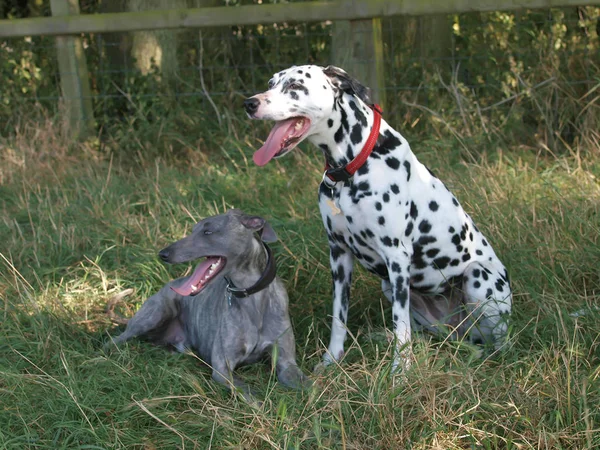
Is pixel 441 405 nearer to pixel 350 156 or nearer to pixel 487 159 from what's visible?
pixel 350 156

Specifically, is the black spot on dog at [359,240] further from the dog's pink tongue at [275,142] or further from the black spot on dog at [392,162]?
the dog's pink tongue at [275,142]

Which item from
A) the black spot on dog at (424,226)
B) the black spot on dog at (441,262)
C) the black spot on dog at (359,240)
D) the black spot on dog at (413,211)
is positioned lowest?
the black spot on dog at (441,262)

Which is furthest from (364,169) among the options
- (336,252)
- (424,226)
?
(336,252)

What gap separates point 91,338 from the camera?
4535 mm

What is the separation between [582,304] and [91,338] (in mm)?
2547

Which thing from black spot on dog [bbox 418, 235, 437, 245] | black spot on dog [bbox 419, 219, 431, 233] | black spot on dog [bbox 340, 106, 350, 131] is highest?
black spot on dog [bbox 340, 106, 350, 131]

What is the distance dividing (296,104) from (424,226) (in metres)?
0.90

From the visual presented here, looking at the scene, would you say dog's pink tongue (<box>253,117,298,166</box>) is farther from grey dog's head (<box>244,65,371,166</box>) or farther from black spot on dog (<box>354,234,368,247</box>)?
black spot on dog (<box>354,234,368,247</box>)

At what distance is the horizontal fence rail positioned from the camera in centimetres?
614

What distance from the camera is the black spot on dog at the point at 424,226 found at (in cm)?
412

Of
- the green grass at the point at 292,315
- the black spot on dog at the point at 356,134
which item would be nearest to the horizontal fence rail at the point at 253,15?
the green grass at the point at 292,315

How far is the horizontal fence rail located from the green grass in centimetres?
93

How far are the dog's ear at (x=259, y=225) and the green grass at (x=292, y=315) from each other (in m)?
0.60

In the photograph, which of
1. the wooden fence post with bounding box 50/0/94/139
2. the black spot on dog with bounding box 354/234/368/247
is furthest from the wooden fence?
the black spot on dog with bounding box 354/234/368/247
